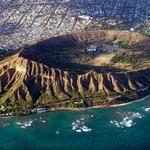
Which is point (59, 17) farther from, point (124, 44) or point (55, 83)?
point (55, 83)

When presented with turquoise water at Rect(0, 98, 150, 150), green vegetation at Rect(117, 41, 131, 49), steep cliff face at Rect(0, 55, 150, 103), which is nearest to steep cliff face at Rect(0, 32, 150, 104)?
steep cliff face at Rect(0, 55, 150, 103)

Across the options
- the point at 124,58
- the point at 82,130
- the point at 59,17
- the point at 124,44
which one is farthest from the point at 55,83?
the point at 59,17

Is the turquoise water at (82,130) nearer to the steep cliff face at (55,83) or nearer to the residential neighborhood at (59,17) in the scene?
the steep cliff face at (55,83)

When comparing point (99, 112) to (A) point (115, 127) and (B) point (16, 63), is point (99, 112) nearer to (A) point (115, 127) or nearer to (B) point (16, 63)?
(A) point (115, 127)

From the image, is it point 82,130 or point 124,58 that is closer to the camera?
point 82,130

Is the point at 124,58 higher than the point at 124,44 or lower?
lower

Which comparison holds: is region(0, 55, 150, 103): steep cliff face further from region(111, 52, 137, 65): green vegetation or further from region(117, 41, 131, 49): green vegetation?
region(117, 41, 131, 49): green vegetation
